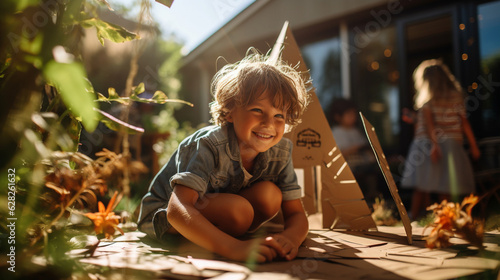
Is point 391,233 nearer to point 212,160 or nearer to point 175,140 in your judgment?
point 212,160

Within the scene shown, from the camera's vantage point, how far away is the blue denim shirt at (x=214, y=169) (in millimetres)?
1288

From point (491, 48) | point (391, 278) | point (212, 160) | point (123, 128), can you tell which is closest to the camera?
point (391, 278)

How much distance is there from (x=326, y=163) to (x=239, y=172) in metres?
0.61

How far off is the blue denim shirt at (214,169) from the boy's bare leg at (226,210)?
0.06 metres

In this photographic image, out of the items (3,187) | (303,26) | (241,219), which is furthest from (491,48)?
(3,187)

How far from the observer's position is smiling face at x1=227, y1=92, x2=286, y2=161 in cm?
135

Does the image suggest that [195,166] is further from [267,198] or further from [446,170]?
[446,170]

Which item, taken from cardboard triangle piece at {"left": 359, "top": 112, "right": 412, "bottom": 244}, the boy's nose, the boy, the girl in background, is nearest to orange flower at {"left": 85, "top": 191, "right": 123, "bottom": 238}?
the boy

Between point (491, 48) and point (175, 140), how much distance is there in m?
3.71

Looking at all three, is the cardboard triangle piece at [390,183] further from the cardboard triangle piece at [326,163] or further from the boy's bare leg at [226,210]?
the boy's bare leg at [226,210]

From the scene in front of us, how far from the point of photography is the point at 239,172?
1459 millimetres

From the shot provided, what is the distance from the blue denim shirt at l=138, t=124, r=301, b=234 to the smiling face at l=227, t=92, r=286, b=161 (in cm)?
7

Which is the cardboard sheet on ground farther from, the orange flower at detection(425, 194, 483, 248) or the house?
the house

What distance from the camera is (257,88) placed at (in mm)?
1364
